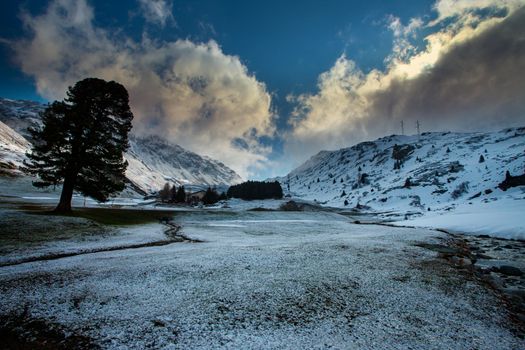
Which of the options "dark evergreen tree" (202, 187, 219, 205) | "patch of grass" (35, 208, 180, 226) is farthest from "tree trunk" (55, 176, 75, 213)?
"dark evergreen tree" (202, 187, 219, 205)

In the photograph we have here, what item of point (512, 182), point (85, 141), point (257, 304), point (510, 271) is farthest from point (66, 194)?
point (512, 182)

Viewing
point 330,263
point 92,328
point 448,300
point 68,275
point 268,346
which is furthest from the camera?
point 330,263

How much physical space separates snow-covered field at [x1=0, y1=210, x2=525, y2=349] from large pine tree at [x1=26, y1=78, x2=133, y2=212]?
786 inches

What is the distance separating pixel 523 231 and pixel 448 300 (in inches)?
1358

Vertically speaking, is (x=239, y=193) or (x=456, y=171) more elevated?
(x=456, y=171)

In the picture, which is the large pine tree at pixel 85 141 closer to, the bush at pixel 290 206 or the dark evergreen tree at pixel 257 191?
the bush at pixel 290 206

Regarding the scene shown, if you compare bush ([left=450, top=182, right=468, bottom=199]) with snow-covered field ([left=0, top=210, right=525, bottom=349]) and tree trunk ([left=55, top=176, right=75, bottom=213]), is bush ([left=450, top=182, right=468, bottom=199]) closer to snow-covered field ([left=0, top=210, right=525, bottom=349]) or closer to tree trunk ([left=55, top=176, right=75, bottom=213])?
snow-covered field ([left=0, top=210, right=525, bottom=349])

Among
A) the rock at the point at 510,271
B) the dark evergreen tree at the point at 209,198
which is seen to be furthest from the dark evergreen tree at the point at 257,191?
the rock at the point at 510,271

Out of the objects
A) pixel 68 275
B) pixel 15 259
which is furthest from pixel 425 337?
pixel 15 259

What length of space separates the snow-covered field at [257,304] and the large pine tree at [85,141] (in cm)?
1996

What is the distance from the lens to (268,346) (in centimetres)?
672

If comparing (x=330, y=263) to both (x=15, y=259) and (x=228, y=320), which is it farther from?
(x=15, y=259)

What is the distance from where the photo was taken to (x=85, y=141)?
3159 cm

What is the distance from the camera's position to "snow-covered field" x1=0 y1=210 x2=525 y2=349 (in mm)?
7180
